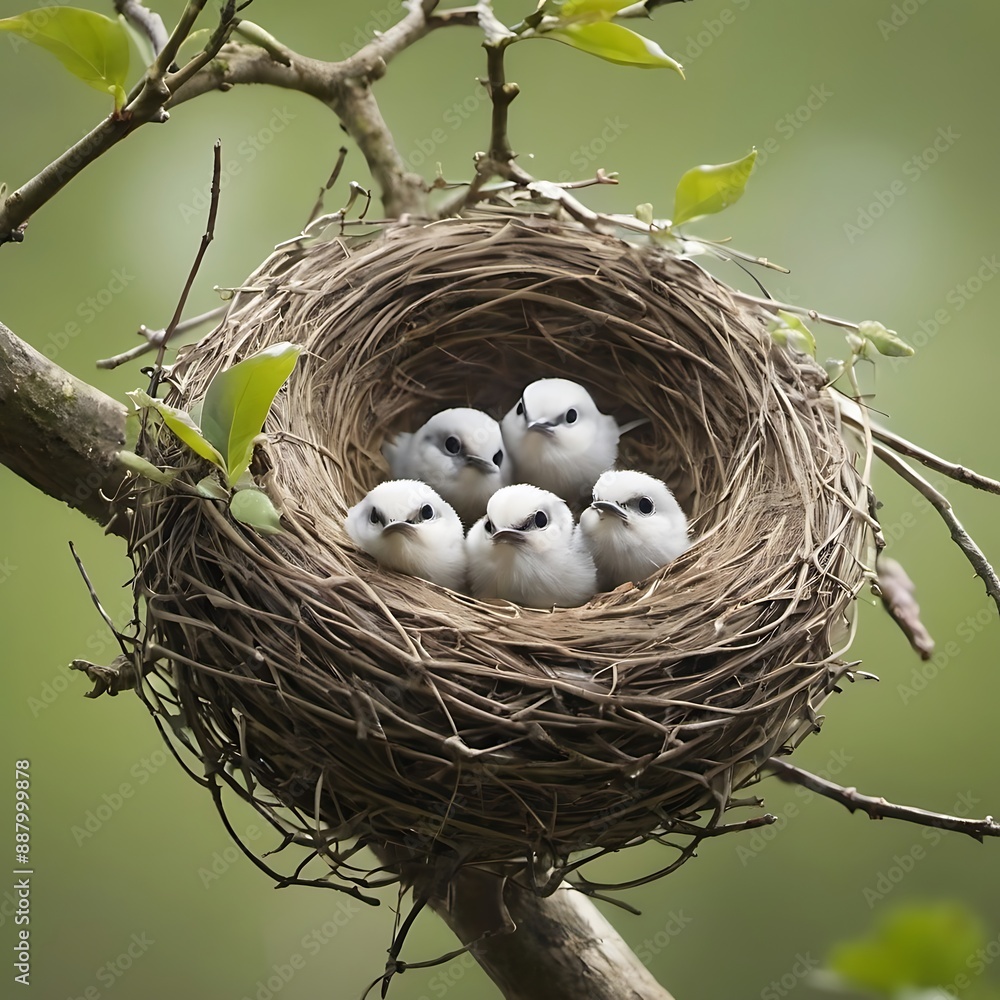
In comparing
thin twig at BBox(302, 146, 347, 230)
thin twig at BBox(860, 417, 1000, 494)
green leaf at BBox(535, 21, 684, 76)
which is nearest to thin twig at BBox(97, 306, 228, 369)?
thin twig at BBox(302, 146, 347, 230)

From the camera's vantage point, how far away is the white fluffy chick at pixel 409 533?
1.33 meters

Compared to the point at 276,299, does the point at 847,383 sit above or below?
below

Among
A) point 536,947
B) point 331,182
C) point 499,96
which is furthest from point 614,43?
point 536,947

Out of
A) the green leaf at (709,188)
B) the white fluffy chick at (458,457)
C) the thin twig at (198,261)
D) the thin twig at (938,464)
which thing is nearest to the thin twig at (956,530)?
the thin twig at (938,464)

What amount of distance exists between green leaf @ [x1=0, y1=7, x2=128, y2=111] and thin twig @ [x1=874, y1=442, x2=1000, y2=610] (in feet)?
3.76

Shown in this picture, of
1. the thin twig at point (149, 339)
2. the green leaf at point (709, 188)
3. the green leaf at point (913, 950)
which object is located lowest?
the green leaf at point (913, 950)

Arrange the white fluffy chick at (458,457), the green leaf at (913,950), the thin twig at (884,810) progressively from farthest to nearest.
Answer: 1. the white fluffy chick at (458,457)
2. the thin twig at (884,810)
3. the green leaf at (913,950)

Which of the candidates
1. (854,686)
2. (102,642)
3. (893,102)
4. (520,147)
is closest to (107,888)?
(102,642)

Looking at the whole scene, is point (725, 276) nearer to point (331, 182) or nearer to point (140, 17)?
point (331, 182)

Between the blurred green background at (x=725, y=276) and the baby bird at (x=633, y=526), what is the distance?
34.1 inches

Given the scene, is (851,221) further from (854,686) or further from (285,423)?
(285,423)

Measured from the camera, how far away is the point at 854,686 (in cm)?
231

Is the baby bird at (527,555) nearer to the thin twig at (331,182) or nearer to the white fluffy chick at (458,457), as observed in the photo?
the white fluffy chick at (458,457)

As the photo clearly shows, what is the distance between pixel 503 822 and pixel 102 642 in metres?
1.39
